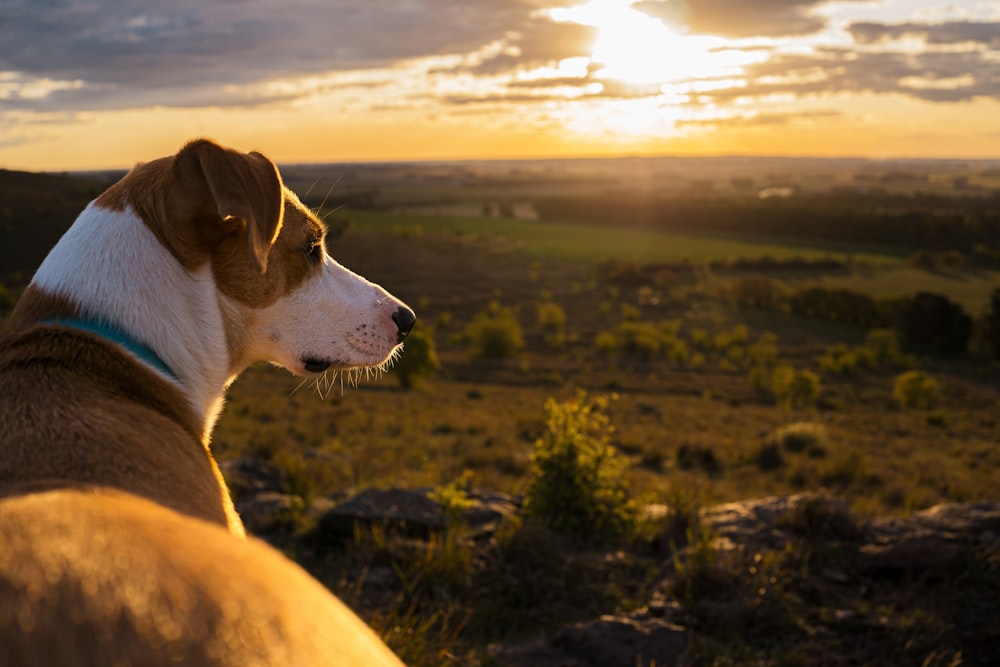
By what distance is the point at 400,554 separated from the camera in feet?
23.2

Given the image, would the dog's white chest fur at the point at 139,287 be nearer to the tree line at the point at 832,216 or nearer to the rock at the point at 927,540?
the rock at the point at 927,540

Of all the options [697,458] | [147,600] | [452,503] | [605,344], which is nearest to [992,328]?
[605,344]

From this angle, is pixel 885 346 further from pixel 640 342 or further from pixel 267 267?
pixel 267 267

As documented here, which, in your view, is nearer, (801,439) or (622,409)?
(801,439)

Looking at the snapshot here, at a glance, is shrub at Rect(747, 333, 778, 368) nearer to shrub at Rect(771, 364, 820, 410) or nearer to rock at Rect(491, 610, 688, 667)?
shrub at Rect(771, 364, 820, 410)

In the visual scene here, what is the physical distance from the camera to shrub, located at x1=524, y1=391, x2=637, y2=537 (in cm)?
812

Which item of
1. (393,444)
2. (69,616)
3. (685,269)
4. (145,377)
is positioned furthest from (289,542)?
(685,269)

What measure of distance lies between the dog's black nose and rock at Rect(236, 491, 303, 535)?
190 inches

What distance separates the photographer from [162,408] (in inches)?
113

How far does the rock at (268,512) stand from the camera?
27.3ft

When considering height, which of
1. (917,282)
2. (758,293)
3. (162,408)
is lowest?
(917,282)

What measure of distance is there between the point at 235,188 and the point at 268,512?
6.26 meters

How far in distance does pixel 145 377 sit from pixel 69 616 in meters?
2.03

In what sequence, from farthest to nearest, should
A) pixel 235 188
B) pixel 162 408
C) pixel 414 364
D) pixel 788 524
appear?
pixel 414 364 → pixel 788 524 → pixel 235 188 → pixel 162 408
